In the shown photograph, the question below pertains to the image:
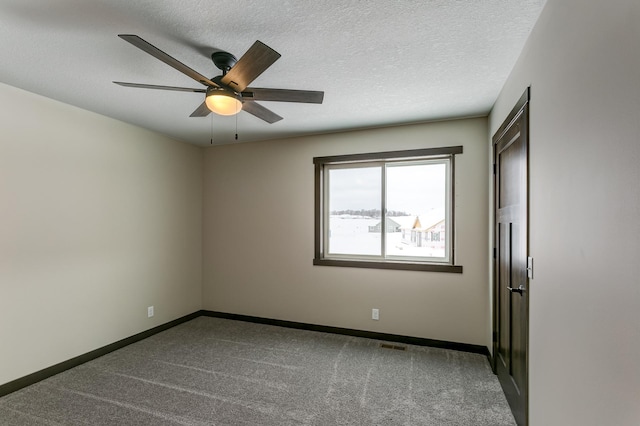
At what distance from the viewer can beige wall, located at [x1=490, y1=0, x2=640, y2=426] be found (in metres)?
0.94

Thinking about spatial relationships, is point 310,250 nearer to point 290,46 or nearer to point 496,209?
point 496,209

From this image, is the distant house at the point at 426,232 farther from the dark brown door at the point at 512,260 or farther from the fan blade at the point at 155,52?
the fan blade at the point at 155,52

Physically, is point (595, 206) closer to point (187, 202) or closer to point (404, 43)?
point (404, 43)

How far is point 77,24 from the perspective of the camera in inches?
69.7

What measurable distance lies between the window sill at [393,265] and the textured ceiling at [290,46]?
5.55 feet

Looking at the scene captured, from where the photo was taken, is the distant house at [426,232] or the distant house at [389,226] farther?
the distant house at [389,226]

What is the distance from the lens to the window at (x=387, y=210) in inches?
142

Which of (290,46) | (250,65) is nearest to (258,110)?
(290,46)

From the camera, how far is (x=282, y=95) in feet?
6.80

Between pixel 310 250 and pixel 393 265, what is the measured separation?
1.09 metres


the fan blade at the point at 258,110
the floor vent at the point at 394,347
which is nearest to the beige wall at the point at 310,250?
the floor vent at the point at 394,347

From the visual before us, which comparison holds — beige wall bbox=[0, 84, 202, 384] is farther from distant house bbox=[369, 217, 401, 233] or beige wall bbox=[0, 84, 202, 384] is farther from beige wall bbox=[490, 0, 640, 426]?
beige wall bbox=[490, 0, 640, 426]

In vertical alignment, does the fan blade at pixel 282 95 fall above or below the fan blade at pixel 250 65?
below

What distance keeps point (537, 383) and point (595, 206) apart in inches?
45.3
